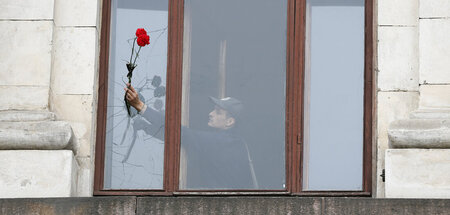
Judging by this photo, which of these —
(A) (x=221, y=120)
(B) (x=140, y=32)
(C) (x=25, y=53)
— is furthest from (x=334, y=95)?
(C) (x=25, y=53)

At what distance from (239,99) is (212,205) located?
→ 1957mm

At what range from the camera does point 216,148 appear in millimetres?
15539

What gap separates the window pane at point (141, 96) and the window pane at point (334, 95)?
4.81ft

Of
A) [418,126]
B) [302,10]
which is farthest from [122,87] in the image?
[418,126]

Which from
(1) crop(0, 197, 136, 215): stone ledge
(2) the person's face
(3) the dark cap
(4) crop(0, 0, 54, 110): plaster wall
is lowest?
(1) crop(0, 197, 136, 215): stone ledge

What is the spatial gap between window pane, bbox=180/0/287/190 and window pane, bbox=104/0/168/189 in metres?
0.26

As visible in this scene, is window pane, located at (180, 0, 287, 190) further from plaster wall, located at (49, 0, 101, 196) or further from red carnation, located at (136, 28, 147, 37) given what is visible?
plaster wall, located at (49, 0, 101, 196)

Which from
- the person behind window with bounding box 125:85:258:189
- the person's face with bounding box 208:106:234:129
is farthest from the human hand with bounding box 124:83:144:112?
the person's face with bounding box 208:106:234:129

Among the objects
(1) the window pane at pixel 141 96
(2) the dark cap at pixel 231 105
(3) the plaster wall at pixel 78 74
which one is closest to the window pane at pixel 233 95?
(2) the dark cap at pixel 231 105

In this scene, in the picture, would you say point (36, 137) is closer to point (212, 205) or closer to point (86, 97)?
point (86, 97)

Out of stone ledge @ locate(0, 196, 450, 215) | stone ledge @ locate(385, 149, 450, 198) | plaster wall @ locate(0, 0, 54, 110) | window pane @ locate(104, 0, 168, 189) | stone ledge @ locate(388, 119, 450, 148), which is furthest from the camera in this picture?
window pane @ locate(104, 0, 168, 189)

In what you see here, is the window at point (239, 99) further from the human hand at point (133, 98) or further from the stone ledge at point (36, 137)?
the stone ledge at point (36, 137)

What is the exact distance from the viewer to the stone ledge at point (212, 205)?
45.5 feet

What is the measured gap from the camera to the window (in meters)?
15.4
